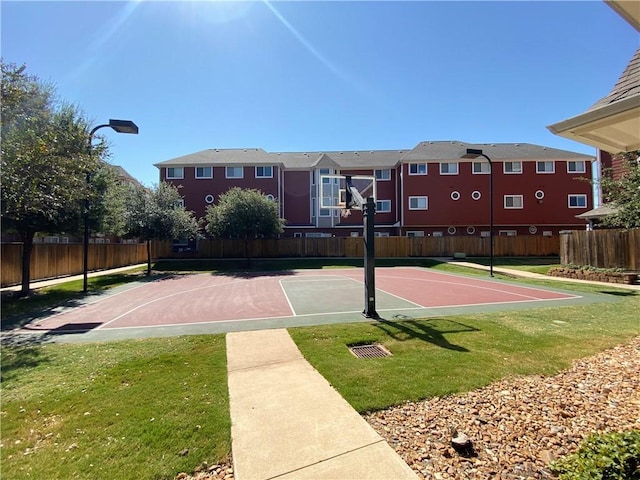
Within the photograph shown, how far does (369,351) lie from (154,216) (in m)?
22.6

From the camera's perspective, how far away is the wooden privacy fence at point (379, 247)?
32625mm

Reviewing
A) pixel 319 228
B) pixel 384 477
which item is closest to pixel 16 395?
pixel 384 477

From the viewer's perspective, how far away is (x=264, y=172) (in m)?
36.0

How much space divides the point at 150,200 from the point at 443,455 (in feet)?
87.8

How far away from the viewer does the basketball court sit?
8.99 m

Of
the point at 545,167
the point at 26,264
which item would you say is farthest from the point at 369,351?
the point at 545,167

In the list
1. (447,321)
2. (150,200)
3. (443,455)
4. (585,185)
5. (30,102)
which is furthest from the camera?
(585,185)

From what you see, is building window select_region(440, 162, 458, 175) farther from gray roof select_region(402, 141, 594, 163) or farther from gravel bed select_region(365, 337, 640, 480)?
gravel bed select_region(365, 337, 640, 480)

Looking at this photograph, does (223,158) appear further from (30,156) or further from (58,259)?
(30,156)

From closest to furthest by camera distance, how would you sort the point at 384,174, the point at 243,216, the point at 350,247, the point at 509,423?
the point at 509,423, the point at 243,216, the point at 350,247, the point at 384,174

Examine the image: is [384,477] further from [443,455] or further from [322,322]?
[322,322]

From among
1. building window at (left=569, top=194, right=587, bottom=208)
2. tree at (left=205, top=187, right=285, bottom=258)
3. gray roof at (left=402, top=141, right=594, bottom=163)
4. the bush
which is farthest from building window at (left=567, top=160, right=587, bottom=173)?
the bush

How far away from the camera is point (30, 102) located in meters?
10.2

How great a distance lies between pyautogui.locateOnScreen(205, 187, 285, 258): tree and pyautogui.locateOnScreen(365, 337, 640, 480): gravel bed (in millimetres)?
25242
